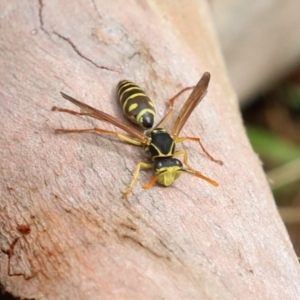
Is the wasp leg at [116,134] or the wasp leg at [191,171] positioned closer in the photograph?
the wasp leg at [191,171]

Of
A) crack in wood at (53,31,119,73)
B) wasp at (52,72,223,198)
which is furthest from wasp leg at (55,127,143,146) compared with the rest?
crack in wood at (53,31,119,73)

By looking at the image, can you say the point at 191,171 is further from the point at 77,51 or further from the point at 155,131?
the point at 77,51

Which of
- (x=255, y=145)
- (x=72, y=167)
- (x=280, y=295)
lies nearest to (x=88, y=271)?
(x=72, y=167)

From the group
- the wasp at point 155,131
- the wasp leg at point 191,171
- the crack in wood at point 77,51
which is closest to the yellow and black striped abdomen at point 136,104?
the wasp at point 155,131

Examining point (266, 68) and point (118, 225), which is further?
point (266, 68)

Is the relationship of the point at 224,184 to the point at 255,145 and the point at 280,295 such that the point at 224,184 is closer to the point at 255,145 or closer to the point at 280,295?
the point at 280,295

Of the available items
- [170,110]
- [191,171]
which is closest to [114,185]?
[191,171]

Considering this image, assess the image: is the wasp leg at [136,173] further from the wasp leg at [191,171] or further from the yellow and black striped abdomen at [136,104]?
the yellow and black striped abdomen at [136,104]
